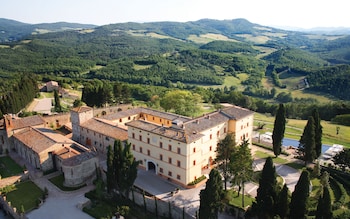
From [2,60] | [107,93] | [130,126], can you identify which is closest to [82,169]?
[130,126]

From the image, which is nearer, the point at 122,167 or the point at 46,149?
the point at 122,167

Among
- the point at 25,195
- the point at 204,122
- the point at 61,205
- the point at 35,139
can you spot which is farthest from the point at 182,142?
the point at 35,139

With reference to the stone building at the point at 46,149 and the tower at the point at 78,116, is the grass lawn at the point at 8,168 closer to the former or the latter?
the stone building at the point at 46,149

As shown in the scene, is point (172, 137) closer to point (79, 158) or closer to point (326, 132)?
point (79, 158)

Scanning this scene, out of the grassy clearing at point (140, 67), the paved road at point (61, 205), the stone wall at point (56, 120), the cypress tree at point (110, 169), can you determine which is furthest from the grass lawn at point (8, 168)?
the grassy clearing at point (140, 67)

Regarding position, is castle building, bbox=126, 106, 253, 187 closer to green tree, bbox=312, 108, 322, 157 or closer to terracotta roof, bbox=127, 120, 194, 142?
terracotta roof, bbox=127, 120, 194, 142

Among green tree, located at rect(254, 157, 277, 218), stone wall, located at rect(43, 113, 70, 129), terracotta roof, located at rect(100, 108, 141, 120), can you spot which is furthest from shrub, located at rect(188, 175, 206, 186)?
stone wall, located at rect(43, 113, 70, 129)

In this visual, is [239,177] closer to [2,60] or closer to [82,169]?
[82,169]
